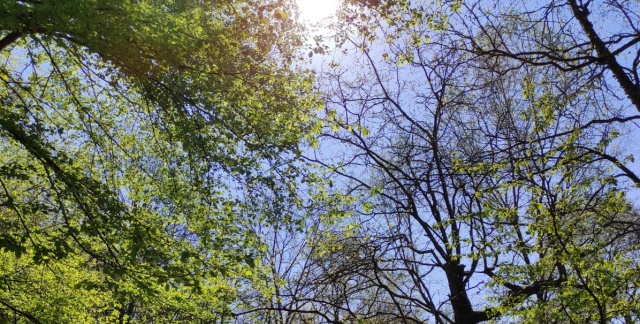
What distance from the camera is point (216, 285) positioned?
29.8 ft

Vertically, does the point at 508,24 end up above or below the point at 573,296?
above

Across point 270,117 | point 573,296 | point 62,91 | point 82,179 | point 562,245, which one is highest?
point 62,91

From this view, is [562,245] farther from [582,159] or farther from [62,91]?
[62,91]

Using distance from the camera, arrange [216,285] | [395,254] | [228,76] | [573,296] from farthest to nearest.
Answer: [395,254], [216,285], [228,76], [573,296]

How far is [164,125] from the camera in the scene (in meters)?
7.05

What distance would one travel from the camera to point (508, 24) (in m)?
6.98

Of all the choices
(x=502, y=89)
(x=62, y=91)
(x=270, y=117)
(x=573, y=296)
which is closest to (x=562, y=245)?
(x=573, y=296)

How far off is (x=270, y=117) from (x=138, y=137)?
283 cm

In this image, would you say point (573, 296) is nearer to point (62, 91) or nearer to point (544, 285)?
point (544, 285)

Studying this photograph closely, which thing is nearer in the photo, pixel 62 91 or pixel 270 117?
pixel 270 117

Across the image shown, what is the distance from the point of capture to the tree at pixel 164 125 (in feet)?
17.4

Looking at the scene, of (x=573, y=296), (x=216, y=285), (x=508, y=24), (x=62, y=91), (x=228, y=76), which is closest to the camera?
(x=573, y=296)

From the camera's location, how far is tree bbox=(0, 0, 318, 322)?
5.30 meters

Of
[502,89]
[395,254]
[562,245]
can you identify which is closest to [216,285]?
[395,254]
